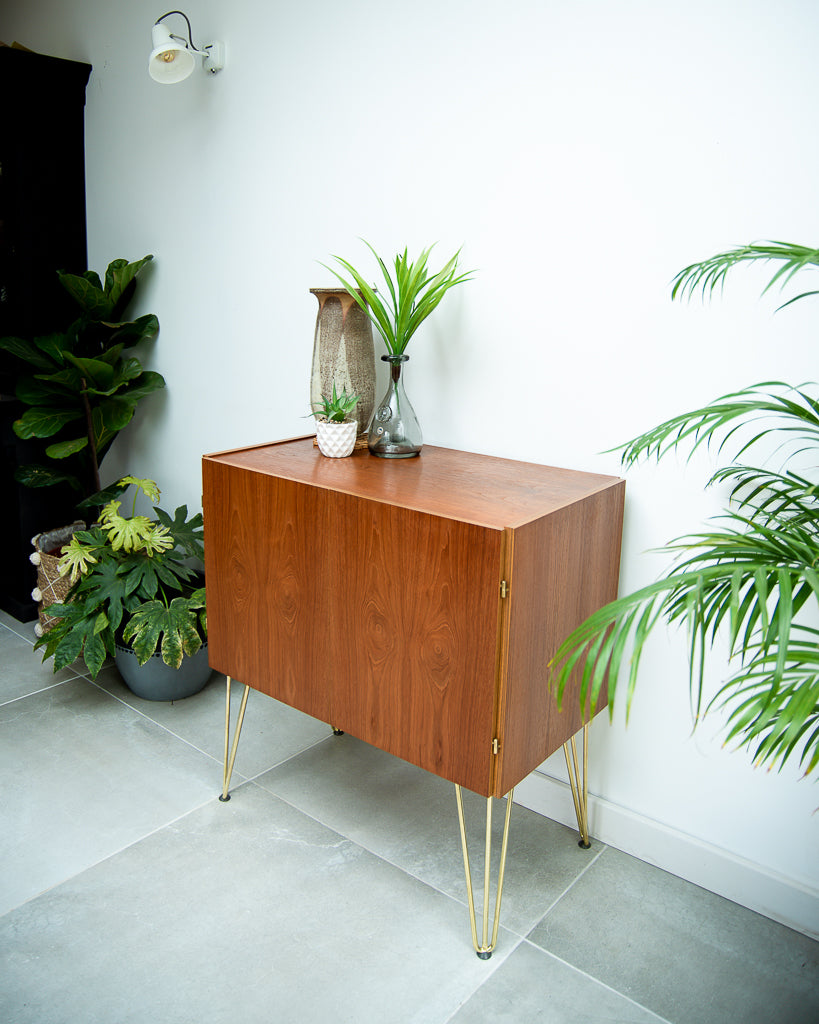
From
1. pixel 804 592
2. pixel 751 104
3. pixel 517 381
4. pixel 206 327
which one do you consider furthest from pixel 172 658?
pixel 751 104

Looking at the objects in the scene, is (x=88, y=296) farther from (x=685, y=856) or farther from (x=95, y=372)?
(x=685, y=856)

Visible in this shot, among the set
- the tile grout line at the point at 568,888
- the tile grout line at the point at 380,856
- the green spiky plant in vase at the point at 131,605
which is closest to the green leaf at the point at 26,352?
the green spiky plant in vase at the point at 131,605

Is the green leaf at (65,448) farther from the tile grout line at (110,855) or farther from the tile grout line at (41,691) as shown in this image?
the tile grout line at (110,855)

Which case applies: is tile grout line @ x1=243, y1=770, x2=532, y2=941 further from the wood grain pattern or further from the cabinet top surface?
the cabinet top surface

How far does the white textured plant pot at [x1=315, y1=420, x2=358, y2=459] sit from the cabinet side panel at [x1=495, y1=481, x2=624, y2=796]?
0.58 metres

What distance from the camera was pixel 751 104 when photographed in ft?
4.99

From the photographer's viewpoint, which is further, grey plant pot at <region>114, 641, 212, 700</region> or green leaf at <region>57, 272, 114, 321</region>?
green leaf at <region>57, 272, 114, 321</region>

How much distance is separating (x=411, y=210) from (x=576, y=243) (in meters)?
0.48

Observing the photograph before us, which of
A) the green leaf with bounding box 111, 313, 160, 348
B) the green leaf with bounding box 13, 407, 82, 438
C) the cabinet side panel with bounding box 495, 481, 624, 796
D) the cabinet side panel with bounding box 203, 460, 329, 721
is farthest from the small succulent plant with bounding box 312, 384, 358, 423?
the green leaf with bounding box 13, 407, 82, 438

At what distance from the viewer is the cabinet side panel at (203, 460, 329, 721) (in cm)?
174

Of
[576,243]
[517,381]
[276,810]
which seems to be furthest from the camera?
[276,810]

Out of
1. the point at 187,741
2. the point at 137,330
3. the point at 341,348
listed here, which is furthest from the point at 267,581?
the point at 137,330

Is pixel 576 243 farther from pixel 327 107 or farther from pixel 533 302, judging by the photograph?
pixel 327 107

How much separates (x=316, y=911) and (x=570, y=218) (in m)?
1.57
